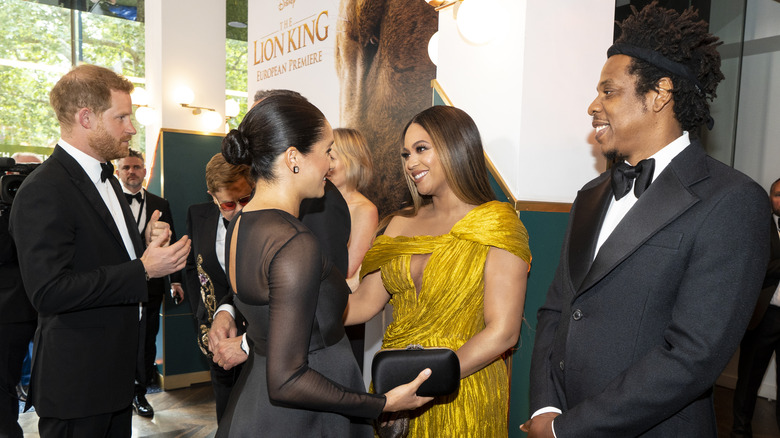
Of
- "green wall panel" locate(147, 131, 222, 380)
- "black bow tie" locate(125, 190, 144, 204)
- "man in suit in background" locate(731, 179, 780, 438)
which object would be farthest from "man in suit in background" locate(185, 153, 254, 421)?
"man in suit in background" locate(731, 179, 780, 438)

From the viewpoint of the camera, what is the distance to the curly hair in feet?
4.58

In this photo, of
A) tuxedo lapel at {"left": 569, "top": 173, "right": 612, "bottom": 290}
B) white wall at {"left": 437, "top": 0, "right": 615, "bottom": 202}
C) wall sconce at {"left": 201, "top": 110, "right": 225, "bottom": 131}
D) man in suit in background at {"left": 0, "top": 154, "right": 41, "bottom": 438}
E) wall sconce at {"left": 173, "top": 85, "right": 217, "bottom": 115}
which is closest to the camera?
tuxedo lapel at {"left": 569, "top": 173, "right": 612, "bottom": 290}

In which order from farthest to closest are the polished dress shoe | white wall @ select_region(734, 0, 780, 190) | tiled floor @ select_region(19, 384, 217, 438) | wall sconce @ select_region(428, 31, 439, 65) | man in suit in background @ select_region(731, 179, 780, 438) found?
white wall @ select_region(734, 0, 780, 190) < the polished dress shoe < tiled floor @ select_region(19, 384, 217, 438) < man in suit in background @ select_region(731, 179, 780, 438) < wall sconce @ select_region(428, 31, 439, 65)

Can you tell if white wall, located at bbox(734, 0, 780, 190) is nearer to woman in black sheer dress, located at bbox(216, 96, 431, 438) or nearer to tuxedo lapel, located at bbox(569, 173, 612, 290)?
tuxedo lapel, located at bbox(569, 173, 612, 290)

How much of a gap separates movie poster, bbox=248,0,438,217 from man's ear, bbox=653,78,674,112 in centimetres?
213

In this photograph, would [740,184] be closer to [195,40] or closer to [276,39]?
[276,39]

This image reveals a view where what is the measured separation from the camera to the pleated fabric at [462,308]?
1918 mm

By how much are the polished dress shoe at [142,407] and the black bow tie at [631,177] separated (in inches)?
167

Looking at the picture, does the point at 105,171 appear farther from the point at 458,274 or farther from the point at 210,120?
the point at 210,120

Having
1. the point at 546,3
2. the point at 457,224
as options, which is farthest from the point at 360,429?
the point at 546,3

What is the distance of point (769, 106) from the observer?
459 cm

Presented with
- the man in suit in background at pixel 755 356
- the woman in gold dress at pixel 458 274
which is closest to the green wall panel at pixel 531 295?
the woman in gold dress at pixel 458 274

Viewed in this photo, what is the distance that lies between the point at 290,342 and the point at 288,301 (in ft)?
0.33

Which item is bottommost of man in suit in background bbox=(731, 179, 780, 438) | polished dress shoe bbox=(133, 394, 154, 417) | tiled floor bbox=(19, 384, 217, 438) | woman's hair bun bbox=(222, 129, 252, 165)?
tiled floor bbox=(19, 384, 217, 438)
